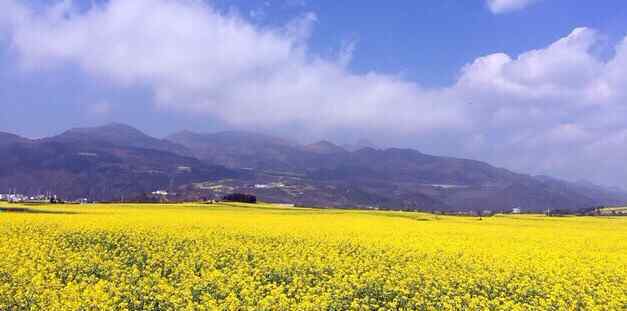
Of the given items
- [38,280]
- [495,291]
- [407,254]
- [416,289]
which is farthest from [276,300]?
[407,254]

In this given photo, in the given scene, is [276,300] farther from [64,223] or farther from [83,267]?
[64,223]

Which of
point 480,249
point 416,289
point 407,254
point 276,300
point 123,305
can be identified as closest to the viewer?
point 123,305

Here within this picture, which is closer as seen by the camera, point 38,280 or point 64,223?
point 38,280

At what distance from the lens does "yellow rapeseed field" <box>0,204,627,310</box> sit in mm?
13322

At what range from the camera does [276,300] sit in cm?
1345

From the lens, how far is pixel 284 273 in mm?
18188

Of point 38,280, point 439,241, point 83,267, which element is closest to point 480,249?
point 439,241

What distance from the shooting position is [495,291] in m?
16.7

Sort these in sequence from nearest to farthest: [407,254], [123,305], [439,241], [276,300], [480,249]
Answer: [123,305], [276,300], [407,254], [480,249], [439,241]

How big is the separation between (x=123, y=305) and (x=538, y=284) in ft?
42.5

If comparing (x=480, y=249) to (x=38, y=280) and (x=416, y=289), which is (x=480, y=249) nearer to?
(x=416, y=289)

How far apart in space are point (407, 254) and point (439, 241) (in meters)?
6.68

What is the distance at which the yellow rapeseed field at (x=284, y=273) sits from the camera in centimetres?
1332

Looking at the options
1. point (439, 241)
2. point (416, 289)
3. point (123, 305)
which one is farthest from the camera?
point (439, 241)
